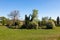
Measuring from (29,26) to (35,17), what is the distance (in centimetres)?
1671

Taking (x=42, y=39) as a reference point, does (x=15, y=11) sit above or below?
above

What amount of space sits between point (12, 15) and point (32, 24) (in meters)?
31.4

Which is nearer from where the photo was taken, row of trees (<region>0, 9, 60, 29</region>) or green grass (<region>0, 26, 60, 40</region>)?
green grass (<region>0, 26, 60, 40</region>)

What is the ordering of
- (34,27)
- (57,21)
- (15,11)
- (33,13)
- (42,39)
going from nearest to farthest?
(42,39) → (34,27) → (33,13) → (15,11) → (57,21)

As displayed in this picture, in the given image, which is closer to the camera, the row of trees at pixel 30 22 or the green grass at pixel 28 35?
the green grass at pixel 28 35

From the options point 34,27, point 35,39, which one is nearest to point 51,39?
point 35,39

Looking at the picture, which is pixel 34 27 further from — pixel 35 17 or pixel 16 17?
pixel 16 17

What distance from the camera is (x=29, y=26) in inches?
1547

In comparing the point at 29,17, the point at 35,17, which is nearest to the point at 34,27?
the point at 29,17

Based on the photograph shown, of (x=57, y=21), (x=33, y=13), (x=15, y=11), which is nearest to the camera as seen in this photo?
(x=33, y=13)

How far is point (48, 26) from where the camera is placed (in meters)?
39.7

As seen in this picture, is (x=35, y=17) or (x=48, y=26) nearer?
(x=48, y=26)

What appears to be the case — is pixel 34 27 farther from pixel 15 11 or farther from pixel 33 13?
pixel 15 11

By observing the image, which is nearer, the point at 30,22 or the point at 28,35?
the point at 28,35
